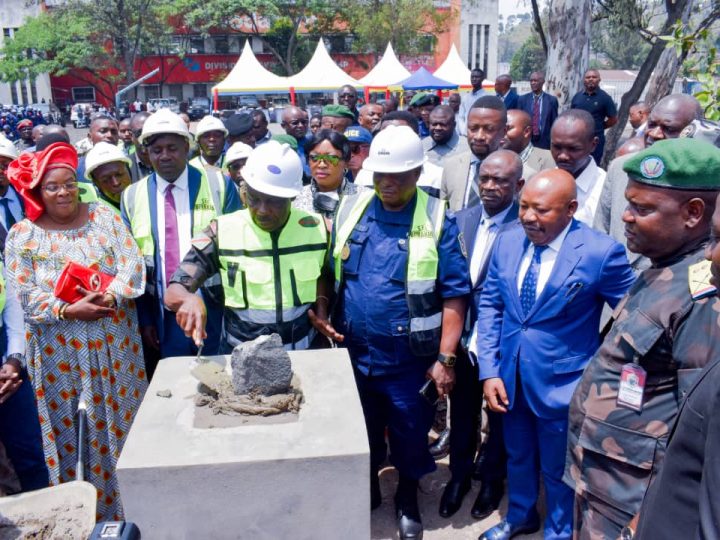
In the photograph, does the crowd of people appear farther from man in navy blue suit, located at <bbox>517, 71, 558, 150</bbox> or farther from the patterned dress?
man in navy blue suit, located at <bbox>517, 71, 558, 150</bbox>

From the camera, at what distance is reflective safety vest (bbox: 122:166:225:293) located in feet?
11.2

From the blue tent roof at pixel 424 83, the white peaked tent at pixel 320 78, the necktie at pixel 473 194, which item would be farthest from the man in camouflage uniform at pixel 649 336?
the white peaked tent at pixel 320 78

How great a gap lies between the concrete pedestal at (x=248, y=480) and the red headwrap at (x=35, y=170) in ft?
4.56

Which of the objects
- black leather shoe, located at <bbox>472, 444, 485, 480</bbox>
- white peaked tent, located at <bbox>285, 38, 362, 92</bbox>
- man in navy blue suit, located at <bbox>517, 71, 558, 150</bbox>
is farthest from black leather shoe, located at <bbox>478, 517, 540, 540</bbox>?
white peaked tent, located at <bbox>285, 38, 362, 92</bbox>

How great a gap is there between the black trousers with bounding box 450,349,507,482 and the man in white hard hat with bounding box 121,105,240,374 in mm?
1361

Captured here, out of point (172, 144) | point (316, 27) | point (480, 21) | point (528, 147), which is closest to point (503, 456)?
point (528, 147)

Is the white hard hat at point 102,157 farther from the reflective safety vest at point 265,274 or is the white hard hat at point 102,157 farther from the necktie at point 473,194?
the necktie at point 473,194

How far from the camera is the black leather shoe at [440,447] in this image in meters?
4.00

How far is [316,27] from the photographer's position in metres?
40.8

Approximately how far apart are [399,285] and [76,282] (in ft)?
4.97

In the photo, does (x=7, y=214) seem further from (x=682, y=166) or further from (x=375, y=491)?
(x=682, y=166)

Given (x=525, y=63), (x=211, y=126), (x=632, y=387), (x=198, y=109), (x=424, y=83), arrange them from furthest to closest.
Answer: (x=525, y=63), (x=198, y=109), (x=424, y=83), (x=211, y=126), (x=632, y=387)

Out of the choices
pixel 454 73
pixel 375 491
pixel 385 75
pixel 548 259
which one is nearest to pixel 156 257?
pixel 375 491

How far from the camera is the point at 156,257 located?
3424mm
